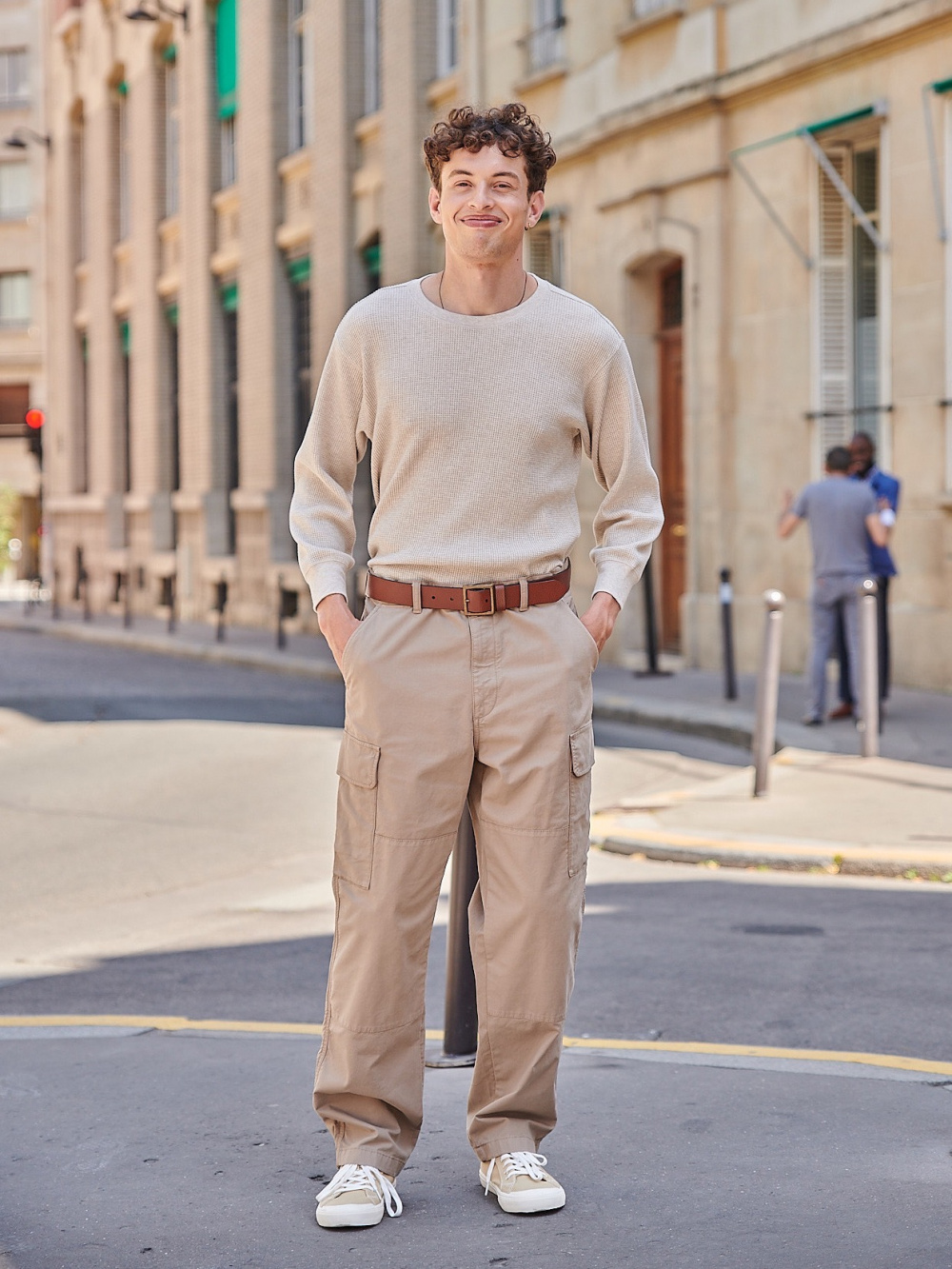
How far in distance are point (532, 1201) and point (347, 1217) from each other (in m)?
0.34

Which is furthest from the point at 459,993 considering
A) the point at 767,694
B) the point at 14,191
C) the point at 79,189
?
the point at 14,191

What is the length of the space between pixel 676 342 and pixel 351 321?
1436 centimetres

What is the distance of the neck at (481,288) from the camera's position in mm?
3541

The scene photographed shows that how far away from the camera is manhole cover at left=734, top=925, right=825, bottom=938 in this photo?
6.52 metres

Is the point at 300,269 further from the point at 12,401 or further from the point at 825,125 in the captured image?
the point at 12,401

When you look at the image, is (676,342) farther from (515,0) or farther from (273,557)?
(273,557)

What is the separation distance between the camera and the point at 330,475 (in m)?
3.70

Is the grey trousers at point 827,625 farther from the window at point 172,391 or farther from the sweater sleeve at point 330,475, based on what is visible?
the window at point 172,391

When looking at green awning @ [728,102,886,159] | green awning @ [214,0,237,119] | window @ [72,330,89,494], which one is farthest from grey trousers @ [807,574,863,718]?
window @ [72,330,89,494]

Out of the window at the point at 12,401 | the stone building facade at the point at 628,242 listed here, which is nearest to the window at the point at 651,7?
the stone building facade at the point at 628,242

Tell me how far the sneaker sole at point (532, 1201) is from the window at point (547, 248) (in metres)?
15.9

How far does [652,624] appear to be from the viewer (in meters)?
15.6

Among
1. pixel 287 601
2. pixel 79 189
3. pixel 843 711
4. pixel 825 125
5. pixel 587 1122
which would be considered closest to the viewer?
pixel 587 1122

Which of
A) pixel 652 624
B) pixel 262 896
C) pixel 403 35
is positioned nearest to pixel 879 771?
pixel 262 896
